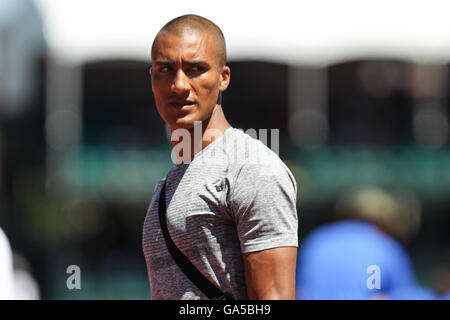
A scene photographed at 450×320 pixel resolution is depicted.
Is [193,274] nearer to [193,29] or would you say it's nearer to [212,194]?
[212,194]

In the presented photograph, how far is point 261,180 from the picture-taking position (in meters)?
1.73

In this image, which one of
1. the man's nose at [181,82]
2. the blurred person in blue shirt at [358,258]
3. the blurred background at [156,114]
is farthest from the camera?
the blurred background at [156,114]

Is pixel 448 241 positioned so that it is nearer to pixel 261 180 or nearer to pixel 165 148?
pixel 165 148

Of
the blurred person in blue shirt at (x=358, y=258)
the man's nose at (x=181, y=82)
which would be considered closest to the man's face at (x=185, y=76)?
the man's nose at (x=181, y=82)

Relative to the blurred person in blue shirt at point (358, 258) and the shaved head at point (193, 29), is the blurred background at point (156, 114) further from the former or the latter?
the shaved head at point (193, 29)

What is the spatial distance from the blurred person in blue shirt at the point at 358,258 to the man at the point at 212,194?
140 centimetres

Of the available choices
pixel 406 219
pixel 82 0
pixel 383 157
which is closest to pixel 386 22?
pixel 383 157

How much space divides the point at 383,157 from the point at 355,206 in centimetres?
150

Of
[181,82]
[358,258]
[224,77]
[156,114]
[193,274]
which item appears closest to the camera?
[193,274]

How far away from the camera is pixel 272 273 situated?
1689 millimetres

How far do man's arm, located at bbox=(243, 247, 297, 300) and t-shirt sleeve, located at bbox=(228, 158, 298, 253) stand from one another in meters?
0.02

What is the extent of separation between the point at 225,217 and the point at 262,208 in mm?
119

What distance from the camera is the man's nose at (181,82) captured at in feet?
6.32

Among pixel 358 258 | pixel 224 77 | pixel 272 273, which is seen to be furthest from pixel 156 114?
pixel 272 273
